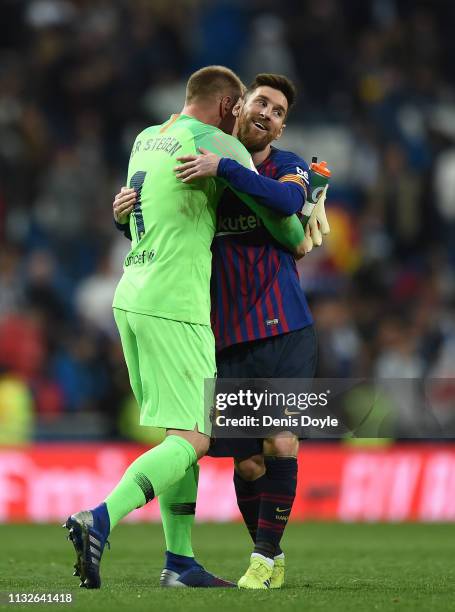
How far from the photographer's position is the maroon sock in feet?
18.0

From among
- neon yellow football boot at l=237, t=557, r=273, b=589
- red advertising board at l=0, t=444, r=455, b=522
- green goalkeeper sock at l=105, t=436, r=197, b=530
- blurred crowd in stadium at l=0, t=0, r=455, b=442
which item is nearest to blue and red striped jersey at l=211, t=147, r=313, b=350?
green goalkeeper sock at l=105, t=436, r=197, b=530

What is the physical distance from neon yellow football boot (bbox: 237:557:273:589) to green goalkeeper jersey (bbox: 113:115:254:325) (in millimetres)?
1023

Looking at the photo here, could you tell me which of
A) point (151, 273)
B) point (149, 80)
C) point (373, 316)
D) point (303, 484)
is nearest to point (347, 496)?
point (303, 484)

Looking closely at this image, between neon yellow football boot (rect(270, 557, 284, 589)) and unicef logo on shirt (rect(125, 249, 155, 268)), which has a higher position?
unicef logo on shirt (rect(125, 249, 155, 268))

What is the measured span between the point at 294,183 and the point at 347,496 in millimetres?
6311

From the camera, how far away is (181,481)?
18.3 ft

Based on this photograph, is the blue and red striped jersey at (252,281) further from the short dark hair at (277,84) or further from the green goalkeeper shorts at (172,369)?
the green goalkeeper shorts at (172,369)

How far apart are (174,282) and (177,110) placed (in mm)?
9182

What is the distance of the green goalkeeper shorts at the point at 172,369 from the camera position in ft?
16.9

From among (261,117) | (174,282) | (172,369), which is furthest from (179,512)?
(261,117)

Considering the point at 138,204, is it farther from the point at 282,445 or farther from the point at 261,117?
the point at 282,445

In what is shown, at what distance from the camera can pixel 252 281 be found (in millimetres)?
5680

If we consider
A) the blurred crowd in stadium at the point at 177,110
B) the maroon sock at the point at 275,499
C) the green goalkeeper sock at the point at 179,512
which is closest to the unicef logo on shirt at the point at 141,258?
the green goalkeeper sock at the point at 179,512

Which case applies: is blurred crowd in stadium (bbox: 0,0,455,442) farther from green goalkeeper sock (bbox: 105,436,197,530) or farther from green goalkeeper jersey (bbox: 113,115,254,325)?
green goalkeeper sock (bbox: 105,436,197,530)
